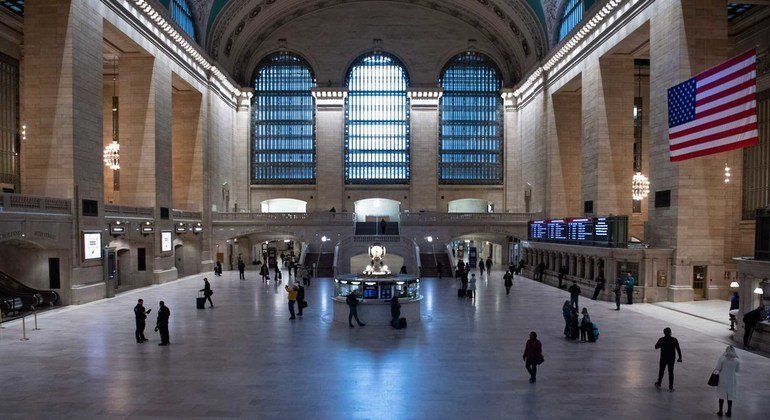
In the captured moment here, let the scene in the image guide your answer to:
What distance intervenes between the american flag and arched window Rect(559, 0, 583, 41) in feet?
47.7

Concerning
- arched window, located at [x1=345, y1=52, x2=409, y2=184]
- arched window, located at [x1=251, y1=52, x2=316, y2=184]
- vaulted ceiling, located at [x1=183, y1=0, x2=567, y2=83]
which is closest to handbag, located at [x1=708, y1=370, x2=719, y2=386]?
vaulted ceiling, located at [x1=183, y1=0, x2=567, y2=83]

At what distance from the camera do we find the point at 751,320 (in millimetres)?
12625

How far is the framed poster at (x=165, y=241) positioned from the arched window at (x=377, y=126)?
19162 millimetres

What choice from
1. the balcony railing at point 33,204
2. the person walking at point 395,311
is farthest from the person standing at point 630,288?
the balcony railing at point 33,204

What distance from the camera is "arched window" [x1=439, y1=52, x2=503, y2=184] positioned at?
4559cm

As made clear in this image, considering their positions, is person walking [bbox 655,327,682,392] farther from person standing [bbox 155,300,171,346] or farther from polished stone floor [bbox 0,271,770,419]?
person standing [bbox 155,300,171,346]

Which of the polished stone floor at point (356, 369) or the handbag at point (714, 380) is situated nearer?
the handbag at point (714, 380)

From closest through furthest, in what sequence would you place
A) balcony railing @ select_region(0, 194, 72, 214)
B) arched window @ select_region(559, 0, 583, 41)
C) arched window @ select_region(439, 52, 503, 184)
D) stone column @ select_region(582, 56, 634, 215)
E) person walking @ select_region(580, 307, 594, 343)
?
→ person walking @ select_region(580, 307, 594, 343) < balcony railing @ select_region(0, 194, 72, 214) < stone column @ select_region(582, 56, 634, 215) < arched window @ select_region(559, 0, 583, 41) < arched window @ select_region(439, 52, 503, 184)

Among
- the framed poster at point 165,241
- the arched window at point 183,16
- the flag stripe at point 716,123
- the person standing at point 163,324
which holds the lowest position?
the person standing at point 163,324

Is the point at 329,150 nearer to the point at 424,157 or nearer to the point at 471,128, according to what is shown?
the point at 424,157

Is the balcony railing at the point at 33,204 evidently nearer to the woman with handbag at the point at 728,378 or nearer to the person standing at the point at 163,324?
the person standing at the point at 163,324

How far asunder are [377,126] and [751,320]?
3577 cm

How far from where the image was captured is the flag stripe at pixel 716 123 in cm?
1462

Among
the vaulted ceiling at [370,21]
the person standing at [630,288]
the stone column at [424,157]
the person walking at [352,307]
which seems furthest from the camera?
the stone column at [424,157]
